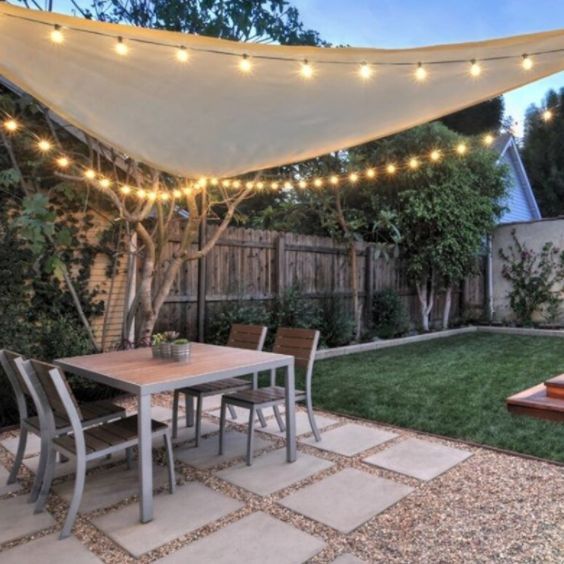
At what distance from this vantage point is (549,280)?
988 cm

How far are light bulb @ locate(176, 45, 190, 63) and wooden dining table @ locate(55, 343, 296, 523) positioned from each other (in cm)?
167

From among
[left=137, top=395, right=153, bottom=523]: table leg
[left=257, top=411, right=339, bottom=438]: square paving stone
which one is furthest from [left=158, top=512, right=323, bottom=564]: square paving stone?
[left=257, top=411, right=339, bottom=438]: square paving stone

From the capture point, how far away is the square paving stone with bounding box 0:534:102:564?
2.07 meters

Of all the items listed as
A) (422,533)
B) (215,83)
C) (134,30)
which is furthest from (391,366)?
(134,30)

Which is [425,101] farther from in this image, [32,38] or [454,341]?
[454,341]

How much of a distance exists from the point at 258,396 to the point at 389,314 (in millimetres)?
5584

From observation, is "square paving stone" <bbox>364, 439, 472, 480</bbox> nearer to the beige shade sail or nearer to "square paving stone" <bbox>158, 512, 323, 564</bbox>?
"square paving stone" <bbox>158, 512, 323, 564</bbox>

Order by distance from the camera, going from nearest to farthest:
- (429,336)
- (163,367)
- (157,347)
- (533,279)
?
(163,367) → (157,347) → (429,336) → (533,279)

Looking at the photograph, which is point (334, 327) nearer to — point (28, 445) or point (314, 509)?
point (28, 445)

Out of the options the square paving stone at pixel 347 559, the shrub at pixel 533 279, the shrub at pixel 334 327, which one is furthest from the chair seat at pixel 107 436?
the shrub at pixel 533 279

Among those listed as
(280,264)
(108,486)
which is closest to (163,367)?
(108,486)

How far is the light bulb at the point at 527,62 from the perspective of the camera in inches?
90.1

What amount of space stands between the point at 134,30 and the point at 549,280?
10002 millimetres

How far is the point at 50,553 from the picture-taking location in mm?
2127
